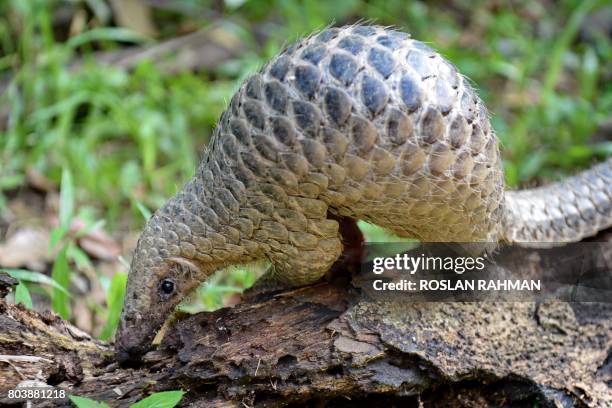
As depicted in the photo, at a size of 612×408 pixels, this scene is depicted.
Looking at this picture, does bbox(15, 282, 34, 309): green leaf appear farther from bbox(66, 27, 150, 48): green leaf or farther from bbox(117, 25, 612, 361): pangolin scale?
bbox(66, 27, 150, 48): green leaf

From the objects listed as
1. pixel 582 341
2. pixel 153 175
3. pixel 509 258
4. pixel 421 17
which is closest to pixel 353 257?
pixel 509 258

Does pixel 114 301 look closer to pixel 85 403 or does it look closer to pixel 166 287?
pixel 166 287

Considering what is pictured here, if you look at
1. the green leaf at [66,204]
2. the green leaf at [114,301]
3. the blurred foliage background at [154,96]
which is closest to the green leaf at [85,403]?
the green leaf at [114,301]

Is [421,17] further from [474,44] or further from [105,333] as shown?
[105,333]

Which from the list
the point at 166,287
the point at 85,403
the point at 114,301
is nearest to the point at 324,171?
the point at 166,287

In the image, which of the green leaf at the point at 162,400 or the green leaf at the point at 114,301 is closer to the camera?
the green leaf at the point at 162,400

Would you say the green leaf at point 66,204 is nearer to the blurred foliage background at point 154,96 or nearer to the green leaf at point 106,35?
the blurred foliage background at point 154,96
